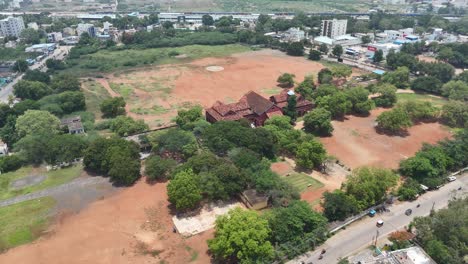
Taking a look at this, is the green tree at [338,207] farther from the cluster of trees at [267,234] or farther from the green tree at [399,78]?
the green tree at [399,78]

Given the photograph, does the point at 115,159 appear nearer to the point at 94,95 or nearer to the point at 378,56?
the point at 94,95

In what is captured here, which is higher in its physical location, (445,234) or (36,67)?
(445,234)

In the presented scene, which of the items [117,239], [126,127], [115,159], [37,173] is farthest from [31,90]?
[117,239]

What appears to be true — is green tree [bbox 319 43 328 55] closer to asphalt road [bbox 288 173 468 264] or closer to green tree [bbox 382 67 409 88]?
green tree [bbox 382 67 409 88]

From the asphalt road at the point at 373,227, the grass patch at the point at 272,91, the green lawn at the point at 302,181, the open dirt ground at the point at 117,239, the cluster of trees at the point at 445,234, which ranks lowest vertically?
the open dirt ground at the point at 117,239

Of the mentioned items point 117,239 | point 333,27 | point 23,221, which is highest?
point 333,27

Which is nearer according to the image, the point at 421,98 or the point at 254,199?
the point at 254,199

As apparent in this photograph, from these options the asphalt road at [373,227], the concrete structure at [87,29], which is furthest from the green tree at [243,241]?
the concrete structure at [87,29]
